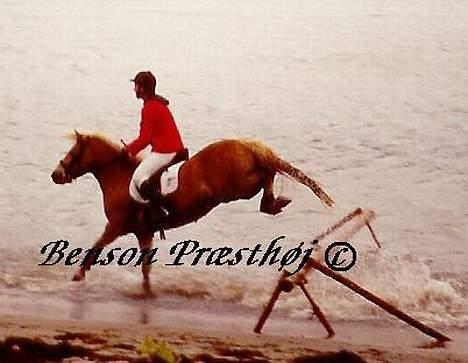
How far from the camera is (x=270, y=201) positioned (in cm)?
323

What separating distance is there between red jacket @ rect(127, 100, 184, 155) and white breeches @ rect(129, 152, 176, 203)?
0.02 m

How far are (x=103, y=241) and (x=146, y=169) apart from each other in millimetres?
272

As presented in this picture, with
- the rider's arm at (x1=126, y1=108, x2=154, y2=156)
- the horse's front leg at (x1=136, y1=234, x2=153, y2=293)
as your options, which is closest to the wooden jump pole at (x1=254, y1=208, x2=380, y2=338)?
the horse's front leg at (x1=136, y1=234, x2=153, y2=293)

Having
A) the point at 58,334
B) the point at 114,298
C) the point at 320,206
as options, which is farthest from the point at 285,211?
the point at 58,334

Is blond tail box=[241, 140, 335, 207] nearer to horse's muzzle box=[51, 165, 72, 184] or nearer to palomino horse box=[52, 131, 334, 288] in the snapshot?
palomino horse box=[52, 131, 334, 288]

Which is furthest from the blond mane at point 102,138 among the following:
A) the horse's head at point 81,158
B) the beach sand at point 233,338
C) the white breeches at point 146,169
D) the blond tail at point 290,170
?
the beach sand at point 233,338

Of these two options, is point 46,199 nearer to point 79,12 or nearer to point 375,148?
point 79,12

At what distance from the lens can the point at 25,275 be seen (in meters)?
3.28

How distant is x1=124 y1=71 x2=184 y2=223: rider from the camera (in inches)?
128

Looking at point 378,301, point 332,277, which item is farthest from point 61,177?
point 378,301

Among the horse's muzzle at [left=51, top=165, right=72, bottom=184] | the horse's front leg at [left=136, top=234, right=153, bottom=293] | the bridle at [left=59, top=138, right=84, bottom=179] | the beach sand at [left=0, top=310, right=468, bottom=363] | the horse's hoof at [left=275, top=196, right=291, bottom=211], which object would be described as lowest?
the beach sand at [left=0, top=310, right=468, bottom=363]

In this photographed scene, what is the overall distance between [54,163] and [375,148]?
3.44 feet

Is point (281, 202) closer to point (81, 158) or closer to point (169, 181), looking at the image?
point (169, 181)

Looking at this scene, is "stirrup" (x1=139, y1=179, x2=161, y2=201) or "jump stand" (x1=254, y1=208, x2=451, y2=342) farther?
"stirrup" (x1=139, y1=179, x2=161, y2=201)
